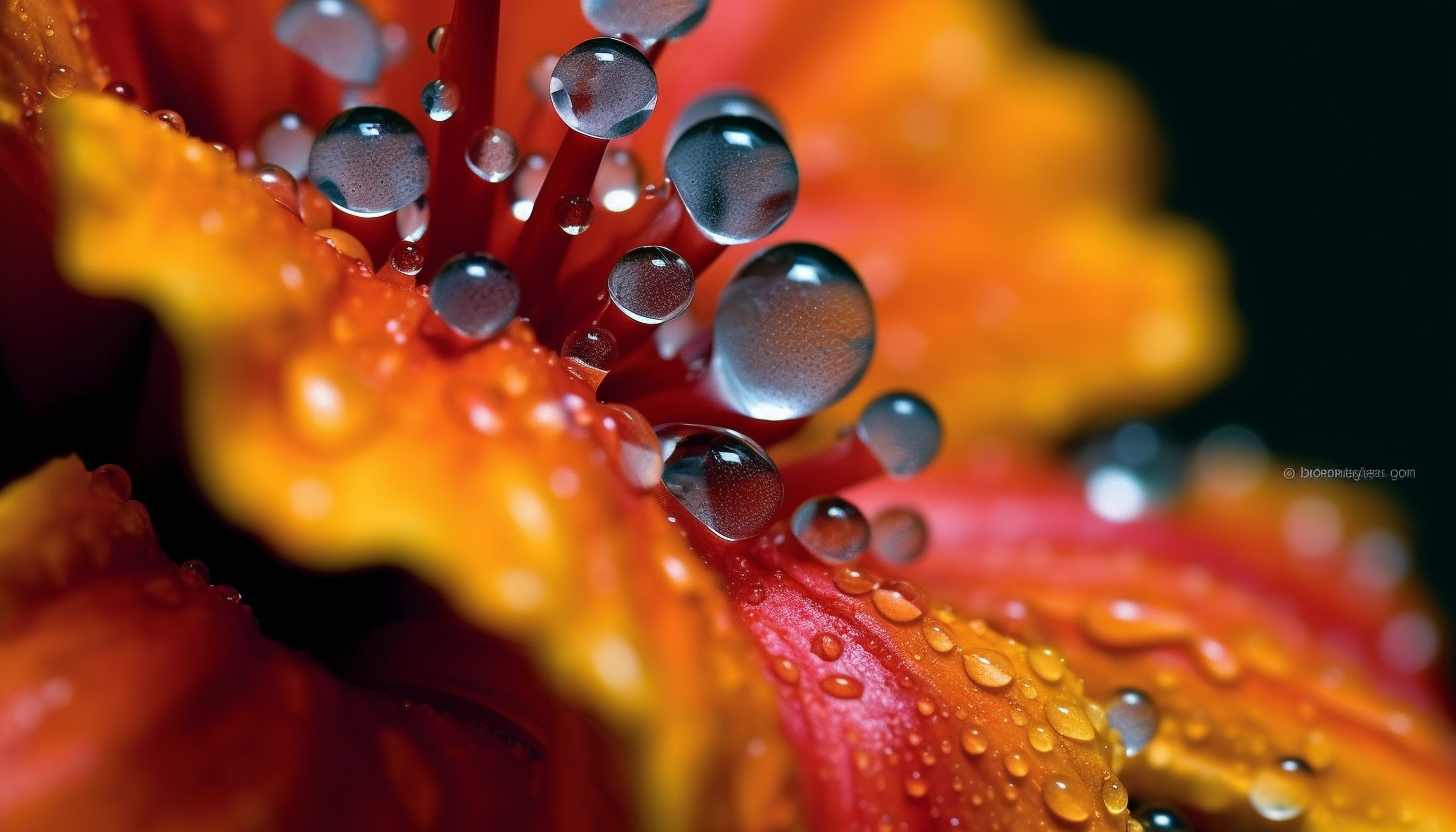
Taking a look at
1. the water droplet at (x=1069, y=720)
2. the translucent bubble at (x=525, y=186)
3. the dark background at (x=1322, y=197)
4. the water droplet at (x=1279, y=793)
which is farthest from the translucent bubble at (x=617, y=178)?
the dark background at (x=1322, y=197)

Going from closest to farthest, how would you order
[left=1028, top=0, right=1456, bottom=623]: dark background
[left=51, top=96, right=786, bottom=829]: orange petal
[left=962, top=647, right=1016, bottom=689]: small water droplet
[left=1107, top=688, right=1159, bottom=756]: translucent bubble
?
[left=51, top=96, right=786, bottom=829]: orange petal < [left=962, top=647, right=1016, bottom=689]: small water droplet < [left=1107, top=688, right=1159, bottom=756]: translucent bubble < [left=1028, top=0, right=1456, bottom=623]: dark background

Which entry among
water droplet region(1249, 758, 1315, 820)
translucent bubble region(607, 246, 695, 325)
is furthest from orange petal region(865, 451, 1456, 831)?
translucent bubble region(607, 246, 695, 325)

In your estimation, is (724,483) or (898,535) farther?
(898,535)

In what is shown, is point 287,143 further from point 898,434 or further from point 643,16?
point 898,434

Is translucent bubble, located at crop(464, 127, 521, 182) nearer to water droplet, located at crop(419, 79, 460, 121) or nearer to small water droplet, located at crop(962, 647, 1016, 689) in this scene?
water droplet, located at crop(419, 79, 460, 121)

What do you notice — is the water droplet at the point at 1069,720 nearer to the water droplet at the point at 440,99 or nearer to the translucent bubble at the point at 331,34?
the water droplet at the point at 440,99

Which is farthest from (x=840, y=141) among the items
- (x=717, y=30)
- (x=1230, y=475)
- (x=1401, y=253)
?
(x=1401, y=253)

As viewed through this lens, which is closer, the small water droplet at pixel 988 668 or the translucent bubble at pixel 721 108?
the small water droplet at pixel 988 668

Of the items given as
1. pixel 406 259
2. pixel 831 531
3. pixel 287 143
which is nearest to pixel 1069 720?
pixel 831 531
